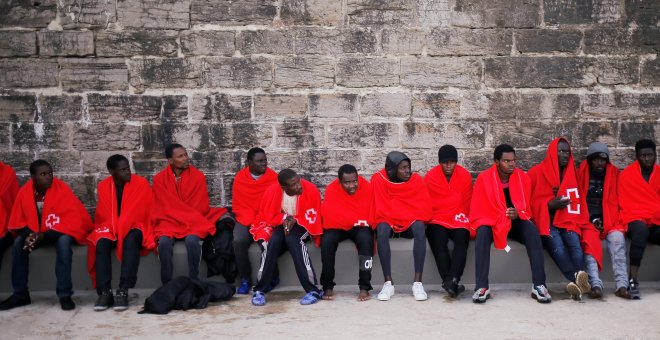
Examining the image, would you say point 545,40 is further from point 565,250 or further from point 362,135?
point 565,250

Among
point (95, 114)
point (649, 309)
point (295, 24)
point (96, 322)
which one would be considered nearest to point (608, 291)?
point (649, 309)

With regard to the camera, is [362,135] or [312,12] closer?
[312,12]

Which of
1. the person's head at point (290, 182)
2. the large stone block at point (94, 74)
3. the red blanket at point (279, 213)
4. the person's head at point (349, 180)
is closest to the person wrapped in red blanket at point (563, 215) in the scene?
the person's head at point (349, 180)

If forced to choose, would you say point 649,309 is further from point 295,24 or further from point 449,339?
point 295,24

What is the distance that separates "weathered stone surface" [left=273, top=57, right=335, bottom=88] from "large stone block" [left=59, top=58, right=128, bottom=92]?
1.56m

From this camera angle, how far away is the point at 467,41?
8062 millimetres

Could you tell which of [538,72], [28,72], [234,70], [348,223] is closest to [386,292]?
[348,223]

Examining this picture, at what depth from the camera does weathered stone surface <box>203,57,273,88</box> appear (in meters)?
8.00

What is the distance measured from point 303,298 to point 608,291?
2.78 metres

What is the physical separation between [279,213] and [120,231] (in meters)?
1.45

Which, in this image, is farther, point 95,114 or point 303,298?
Result: point 95,114

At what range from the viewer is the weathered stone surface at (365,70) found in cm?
805

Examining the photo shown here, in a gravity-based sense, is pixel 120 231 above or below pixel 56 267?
above

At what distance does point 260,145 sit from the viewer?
320 inches
